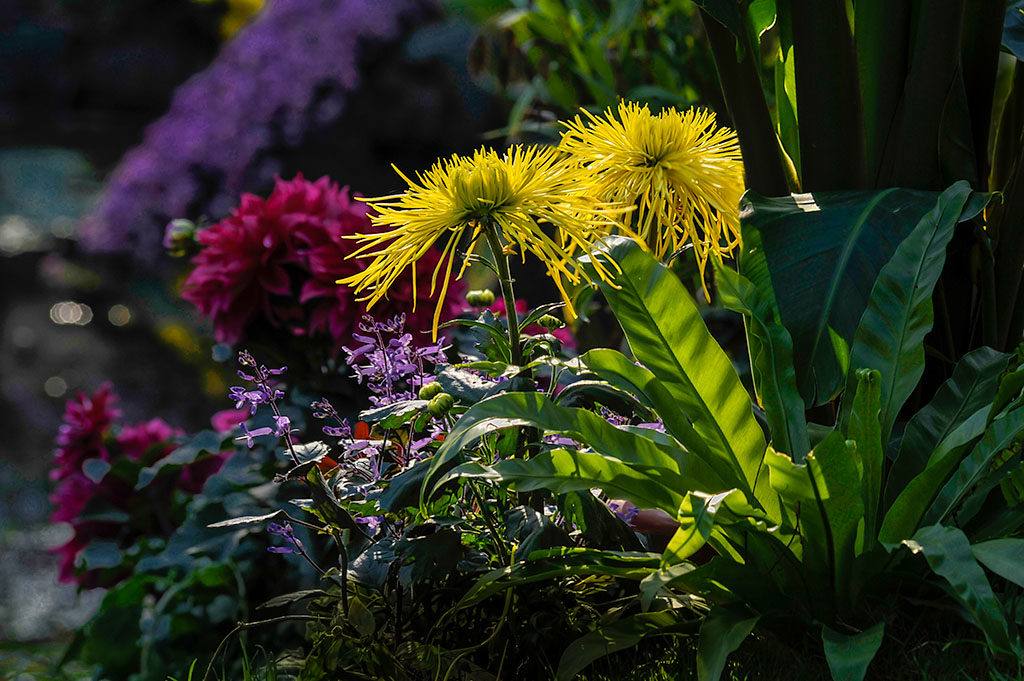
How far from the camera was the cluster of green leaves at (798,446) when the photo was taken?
87cm

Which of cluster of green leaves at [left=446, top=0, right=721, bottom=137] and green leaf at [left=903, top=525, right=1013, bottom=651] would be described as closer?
green leaf at [left=903, top=525, right=1013, bottom=651]

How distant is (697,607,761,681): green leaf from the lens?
0.83 meters

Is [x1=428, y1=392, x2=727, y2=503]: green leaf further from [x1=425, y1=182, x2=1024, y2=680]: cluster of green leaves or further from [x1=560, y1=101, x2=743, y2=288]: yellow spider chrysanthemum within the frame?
[x1=560, y1=101, x2=743, y2=288]: yellow spider chrysanthemum

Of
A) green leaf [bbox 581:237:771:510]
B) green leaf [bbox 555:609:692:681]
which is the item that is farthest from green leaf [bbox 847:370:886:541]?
green leaf [bbox 555:609:692:681]

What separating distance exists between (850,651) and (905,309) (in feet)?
1.29

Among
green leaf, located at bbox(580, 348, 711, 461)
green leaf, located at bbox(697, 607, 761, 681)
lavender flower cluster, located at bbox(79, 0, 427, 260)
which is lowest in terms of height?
green leaf, located at bbox(697, 607, 761, 681)

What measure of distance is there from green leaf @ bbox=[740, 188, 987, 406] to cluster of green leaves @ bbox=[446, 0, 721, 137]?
0.99 meters

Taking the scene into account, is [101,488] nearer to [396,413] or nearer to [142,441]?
[142,441]

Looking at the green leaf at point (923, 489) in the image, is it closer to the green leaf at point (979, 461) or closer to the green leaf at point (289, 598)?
the green leaf at point (979, 461)

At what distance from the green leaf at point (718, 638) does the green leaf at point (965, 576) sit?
0.18 metres

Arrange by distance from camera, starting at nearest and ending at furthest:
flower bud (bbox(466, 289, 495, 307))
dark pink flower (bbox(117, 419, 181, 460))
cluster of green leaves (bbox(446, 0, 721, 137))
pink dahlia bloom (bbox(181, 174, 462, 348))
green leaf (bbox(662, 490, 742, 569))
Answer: green leaf (bbox(662, 490, 742, 569)) < flower bud (bbox(466, 289, 495, 307)) < pink dahlia bloom (bbox(181, 174, 462, 348)) < dark pink flower (bbox(117, 419, 181, 460)) < cluster of green leaves (bbox(446, 0, 721, 137))

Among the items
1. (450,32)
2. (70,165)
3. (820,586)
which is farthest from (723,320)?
(70,165)

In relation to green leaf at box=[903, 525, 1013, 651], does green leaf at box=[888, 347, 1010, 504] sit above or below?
above

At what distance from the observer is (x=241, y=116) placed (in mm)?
3582
